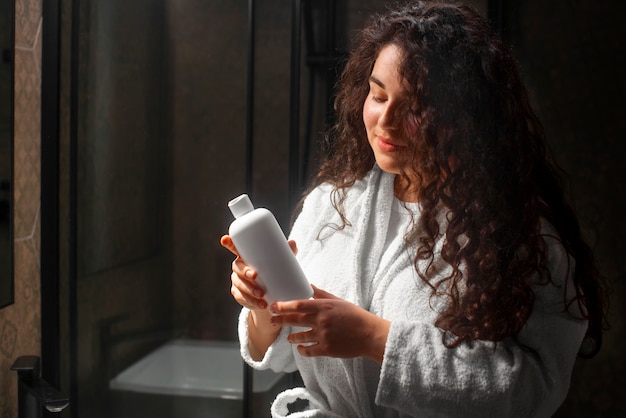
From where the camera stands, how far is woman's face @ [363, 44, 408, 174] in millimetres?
786

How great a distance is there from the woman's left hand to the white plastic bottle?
0.02m

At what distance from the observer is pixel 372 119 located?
808 millimetres

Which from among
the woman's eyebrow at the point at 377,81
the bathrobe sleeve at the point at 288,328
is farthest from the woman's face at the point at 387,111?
the bathrobe sleeve at the point at 288,328

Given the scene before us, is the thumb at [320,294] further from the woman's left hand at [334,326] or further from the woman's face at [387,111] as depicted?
the woman's face at [387,111]

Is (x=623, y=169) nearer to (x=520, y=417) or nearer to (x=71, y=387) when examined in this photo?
(x=520, y=417)

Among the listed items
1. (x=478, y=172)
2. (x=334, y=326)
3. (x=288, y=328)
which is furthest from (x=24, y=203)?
(x=478, y=172)

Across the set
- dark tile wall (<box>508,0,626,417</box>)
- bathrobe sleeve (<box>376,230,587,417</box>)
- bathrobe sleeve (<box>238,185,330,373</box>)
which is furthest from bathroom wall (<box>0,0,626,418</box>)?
bathrobe sleeve (<box>376,230,587,417</box>)

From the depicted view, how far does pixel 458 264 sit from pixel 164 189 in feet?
2.27

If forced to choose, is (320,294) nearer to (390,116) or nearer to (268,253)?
(268,253)

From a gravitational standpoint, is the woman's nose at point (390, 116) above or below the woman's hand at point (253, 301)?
above

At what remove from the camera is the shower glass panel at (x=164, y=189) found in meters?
1.24

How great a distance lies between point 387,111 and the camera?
79 cm

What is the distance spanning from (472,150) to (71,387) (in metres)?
0.97

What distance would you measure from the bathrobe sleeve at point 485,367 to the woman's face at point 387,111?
0.21 meters
